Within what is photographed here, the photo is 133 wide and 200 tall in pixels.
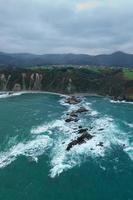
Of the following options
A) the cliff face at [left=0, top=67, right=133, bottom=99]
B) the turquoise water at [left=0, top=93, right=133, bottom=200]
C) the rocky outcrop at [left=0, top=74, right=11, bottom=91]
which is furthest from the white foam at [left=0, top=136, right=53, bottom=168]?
the rocky outcrop at [left=0, top=74, right=11, bottom=91]

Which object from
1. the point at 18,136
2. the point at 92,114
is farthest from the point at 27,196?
the point at 92,114

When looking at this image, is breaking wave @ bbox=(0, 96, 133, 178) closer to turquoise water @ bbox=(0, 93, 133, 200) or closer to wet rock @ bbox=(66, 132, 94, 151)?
turquoise water @ bbox=(0, 93, 133, 200)

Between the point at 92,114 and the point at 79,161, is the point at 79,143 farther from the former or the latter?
the point at 92,114

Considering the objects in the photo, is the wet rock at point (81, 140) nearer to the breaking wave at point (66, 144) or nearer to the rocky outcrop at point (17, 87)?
the breaking wave at point (66, 144)

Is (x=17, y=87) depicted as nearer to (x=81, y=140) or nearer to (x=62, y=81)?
(x=62, y=81)

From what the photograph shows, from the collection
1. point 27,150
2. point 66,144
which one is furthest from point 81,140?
point 27,150

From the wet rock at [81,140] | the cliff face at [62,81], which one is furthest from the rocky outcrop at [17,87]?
the wet rock at [81,140]

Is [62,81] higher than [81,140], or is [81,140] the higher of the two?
[81,140]
